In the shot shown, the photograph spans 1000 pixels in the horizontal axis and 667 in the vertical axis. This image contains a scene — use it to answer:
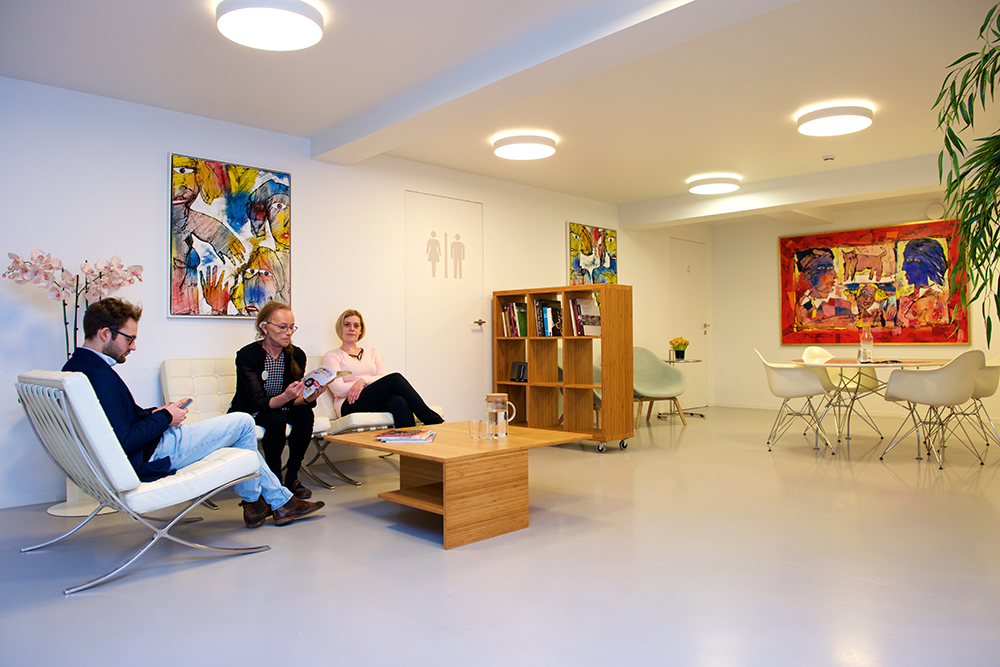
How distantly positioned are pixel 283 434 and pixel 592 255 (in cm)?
488

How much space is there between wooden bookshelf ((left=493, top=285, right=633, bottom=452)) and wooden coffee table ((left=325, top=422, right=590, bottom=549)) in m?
2.11

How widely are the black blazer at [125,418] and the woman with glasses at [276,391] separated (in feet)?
3.19

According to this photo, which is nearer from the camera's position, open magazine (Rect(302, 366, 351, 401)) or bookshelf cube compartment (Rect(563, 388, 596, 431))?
open magazine (Rect(302, 366, 351, 401))

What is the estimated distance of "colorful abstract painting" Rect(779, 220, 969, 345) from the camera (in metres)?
8.02

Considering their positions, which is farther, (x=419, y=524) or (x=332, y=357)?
(x=332, y=357)

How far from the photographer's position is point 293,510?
3.58 meters

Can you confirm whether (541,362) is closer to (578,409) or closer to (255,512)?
(578,409)

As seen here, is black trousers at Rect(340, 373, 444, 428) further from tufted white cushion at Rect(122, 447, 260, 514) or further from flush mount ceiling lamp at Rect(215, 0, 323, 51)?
flush mount ceiling lamp at Rect(215, 0, 323, 51)

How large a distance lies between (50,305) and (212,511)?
5.50 feet

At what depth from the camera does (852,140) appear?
5574mm

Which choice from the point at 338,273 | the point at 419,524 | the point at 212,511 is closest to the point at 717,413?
the point at 338,273

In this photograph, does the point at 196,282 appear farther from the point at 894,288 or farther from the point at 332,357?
the point at 894,288

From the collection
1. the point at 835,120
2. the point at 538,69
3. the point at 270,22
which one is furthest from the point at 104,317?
the point at 835,120

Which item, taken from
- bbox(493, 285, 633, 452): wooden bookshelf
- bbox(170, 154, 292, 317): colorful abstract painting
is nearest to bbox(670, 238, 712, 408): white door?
bbox(493, 285, 633, 452): wooden bookshelf
